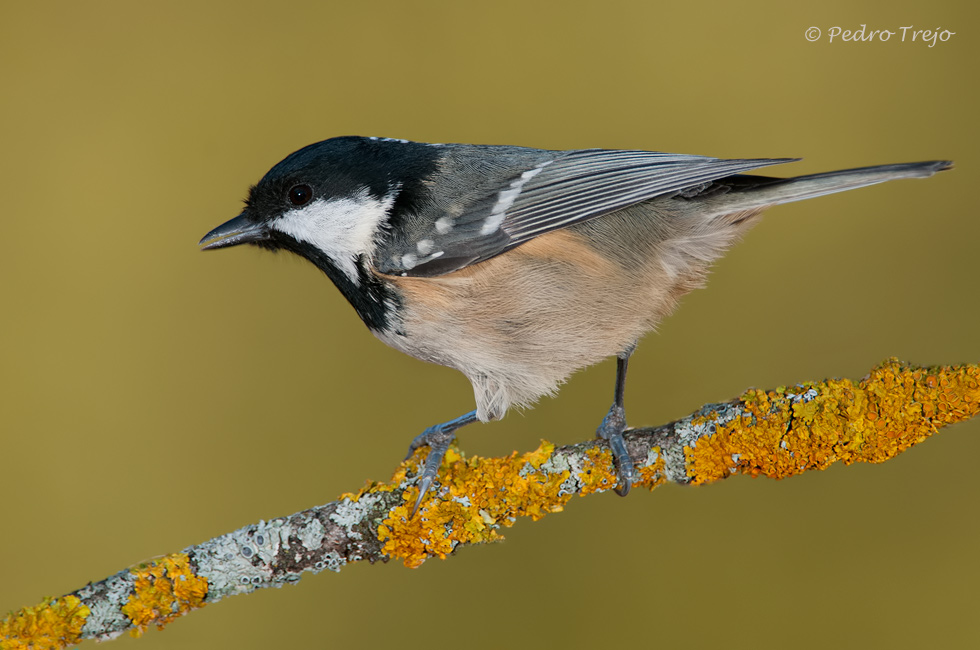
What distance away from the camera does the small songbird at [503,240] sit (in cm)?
165

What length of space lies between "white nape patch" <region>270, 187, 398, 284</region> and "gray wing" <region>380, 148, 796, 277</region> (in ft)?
0.28

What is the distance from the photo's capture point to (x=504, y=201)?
1735 millimetres

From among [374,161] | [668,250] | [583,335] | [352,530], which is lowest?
[352,530]

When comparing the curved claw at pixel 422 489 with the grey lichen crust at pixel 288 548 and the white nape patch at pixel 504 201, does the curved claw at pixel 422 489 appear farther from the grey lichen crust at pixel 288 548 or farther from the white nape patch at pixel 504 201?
the white nape patch at pixel 504 201

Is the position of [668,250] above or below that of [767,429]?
above

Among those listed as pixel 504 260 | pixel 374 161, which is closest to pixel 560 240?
pixel 504 260

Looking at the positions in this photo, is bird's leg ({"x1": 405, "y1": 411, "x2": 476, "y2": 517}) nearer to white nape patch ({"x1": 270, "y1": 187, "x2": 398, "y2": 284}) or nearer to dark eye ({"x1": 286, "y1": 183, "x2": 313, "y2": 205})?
white nape patch ({"x1": 270, "y1": 187, "x2": 398, "y2": 284})

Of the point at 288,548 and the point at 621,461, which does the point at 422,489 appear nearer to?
the point at 288,548

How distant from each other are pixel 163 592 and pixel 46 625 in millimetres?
219

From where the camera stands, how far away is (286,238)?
70.0 inches

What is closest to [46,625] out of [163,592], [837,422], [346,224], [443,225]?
[163,592]

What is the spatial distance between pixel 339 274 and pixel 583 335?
0.61 metres

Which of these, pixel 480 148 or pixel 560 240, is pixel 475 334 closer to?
pixel 560 240

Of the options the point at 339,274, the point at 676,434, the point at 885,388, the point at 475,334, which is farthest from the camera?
the point at 339,274
